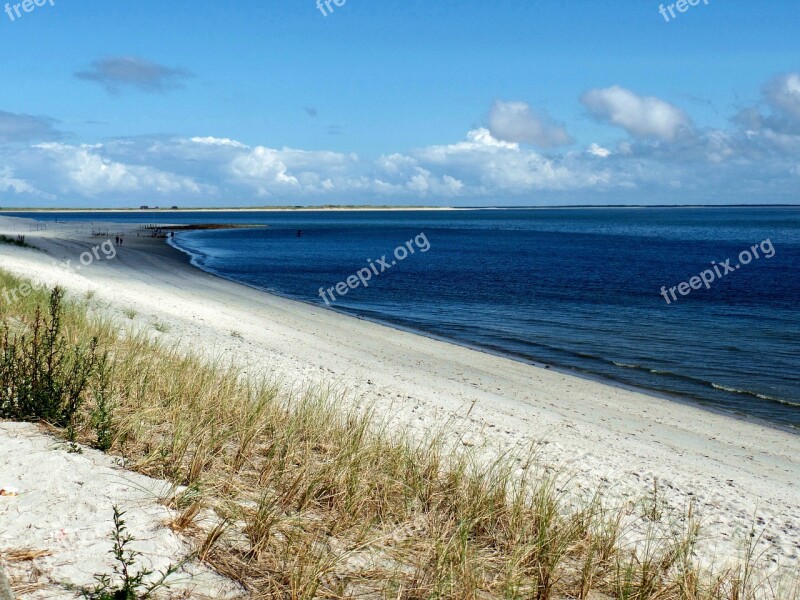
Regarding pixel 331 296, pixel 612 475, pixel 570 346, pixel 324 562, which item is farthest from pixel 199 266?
pixel 324 562

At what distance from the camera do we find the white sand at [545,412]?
27.4ft

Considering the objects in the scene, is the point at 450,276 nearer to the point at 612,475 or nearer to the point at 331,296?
the point at 331,296

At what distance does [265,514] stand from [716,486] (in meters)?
7.09

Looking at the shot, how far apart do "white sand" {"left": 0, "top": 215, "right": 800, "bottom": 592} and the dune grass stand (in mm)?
1114

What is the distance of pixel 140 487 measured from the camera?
15.9 ft

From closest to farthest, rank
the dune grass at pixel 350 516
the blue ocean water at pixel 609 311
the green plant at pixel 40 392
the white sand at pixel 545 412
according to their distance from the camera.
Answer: the dune grass at pixel 350 516
the green plant at pixel 40 392
the white sand at pixel 545 412
the blue ocean water at pixel 609 311

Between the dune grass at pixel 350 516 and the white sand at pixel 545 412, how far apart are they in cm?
111
